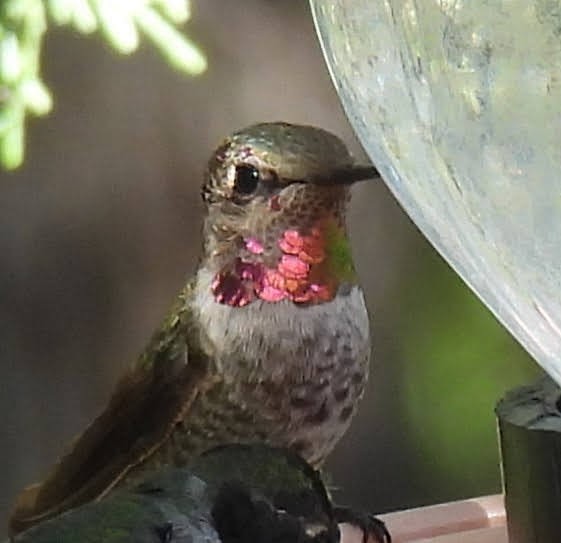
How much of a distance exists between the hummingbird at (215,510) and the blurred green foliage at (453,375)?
0.81 feet

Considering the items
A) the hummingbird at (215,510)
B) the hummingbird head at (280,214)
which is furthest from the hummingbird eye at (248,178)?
the hummingbird at (215,510)

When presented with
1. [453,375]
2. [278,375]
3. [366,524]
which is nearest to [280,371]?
[278,375]

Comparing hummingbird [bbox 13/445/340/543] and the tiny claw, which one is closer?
hummingbird [bbox 13/445/340/543]

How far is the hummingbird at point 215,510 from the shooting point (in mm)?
475

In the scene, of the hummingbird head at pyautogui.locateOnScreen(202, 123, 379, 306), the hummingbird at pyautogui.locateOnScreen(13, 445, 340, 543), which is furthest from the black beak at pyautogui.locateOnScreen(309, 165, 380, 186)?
the hummingbird at pyautogui.locateOnScreen(13, 445, 340, 543)

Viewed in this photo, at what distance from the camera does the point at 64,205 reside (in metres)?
0.66

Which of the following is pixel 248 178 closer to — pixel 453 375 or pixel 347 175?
pixel 347 175

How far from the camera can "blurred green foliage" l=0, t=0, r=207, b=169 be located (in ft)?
2.11

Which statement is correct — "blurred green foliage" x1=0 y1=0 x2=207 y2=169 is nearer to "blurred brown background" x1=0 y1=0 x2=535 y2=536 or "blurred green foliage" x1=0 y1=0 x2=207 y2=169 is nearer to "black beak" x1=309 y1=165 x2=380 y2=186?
"blurred brown background" x1=0 y1=0 x2=535 y2=536

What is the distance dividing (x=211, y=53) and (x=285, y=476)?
271 millimetres

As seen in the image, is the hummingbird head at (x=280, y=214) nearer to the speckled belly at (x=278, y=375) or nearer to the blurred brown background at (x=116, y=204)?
the speckled belly at (x=278, y=375)

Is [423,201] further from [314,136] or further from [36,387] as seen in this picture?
[36,387]

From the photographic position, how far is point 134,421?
583 millimetres

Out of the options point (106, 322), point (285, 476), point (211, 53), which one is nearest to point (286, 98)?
point (211, 53)
